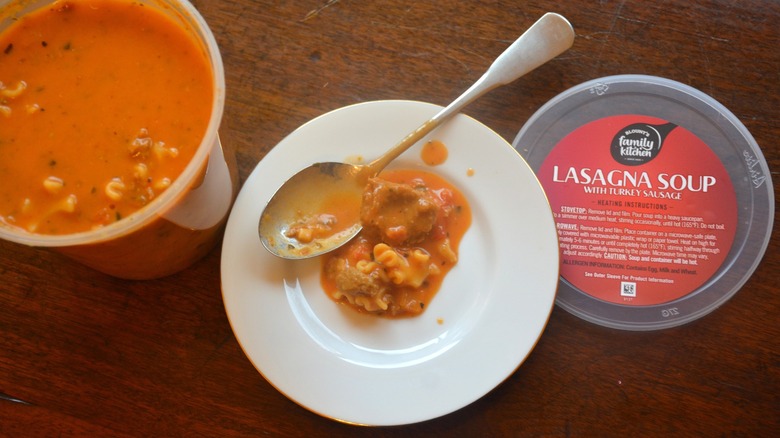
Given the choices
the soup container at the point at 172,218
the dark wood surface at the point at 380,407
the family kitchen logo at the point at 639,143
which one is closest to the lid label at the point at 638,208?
the family kitchen logo at the point at 639,143

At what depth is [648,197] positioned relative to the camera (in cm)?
149

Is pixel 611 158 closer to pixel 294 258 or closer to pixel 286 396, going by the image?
pixel 294 258

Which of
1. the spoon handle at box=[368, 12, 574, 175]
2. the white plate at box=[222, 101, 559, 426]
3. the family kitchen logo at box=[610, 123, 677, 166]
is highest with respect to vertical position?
the spoon handle at box=[368, 12, 574, 175]

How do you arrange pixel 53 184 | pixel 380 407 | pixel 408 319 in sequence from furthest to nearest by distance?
pixel 408 319
pixel 380 407
pixel 53 184

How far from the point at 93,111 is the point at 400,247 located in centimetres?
75

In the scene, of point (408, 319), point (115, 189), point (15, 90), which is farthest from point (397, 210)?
point (15, 90)

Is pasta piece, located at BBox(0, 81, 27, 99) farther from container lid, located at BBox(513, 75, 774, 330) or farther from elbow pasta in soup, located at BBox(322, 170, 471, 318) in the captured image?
container lid, located at BBox(513, 75, 774, 330)

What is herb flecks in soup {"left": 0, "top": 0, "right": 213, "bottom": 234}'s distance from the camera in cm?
117

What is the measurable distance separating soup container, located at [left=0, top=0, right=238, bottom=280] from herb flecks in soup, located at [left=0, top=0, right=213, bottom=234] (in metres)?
0.03

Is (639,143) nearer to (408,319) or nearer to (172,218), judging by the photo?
(408,319)

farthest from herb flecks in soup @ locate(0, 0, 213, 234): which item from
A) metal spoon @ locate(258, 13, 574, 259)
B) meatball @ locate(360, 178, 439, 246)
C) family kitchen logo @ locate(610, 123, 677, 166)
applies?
family kitchen logo @ locate(610, 123, 677, 166)

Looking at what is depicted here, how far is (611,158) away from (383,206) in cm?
63

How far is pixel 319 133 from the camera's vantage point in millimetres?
1431

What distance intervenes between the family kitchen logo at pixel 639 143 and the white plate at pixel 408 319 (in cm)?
30
